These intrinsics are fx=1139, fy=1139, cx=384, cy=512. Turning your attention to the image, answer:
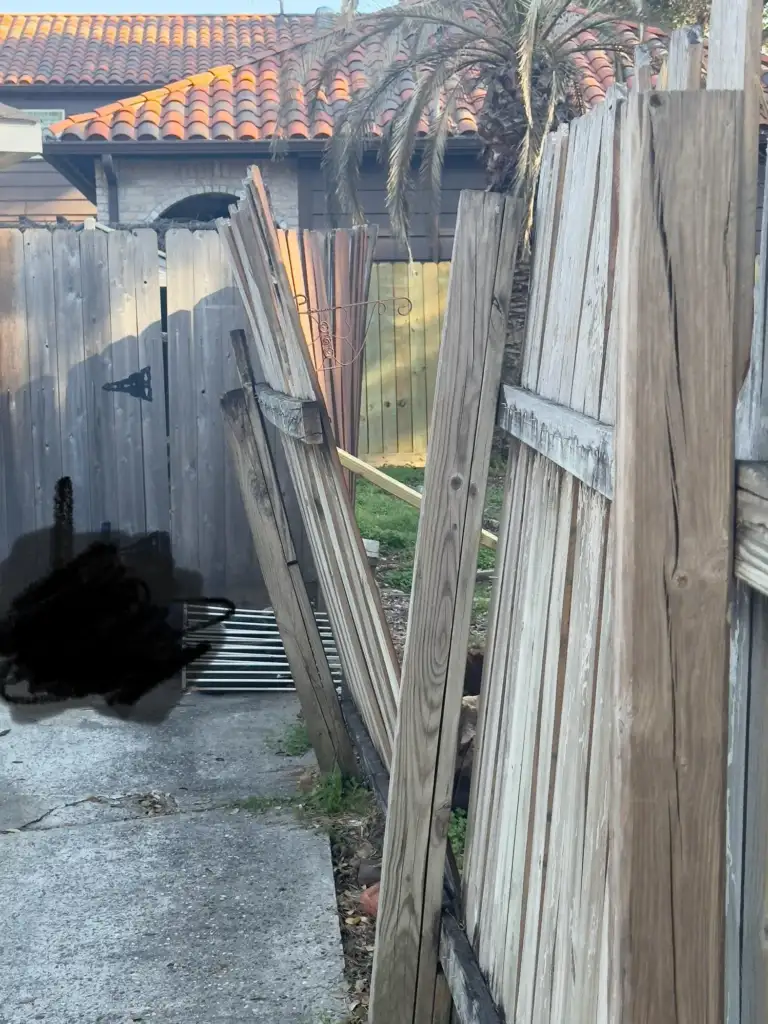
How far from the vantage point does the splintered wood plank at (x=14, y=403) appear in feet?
19.7

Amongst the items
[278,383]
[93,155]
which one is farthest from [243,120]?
[278,383]

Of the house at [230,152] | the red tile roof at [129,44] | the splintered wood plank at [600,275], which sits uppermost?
the red tile roof at [129,44]

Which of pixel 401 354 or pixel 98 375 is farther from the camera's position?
pixel 401 354

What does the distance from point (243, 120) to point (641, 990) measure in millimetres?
14291

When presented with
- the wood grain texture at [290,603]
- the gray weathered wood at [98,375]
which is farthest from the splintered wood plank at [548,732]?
the gray weathered wood at [98,375]

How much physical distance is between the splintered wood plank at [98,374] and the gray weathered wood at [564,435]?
171 inches

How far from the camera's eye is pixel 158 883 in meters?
3.51

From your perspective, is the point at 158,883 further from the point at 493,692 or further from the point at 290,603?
the point at 493,692

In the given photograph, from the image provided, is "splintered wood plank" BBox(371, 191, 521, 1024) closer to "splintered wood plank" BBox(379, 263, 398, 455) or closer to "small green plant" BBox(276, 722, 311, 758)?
"small green plant" BBox(276, 722, 311, 758)

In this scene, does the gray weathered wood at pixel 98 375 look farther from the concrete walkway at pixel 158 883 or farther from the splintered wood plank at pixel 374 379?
the splintered wood plank at pixel 374 379

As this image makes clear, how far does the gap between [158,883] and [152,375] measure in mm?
3200

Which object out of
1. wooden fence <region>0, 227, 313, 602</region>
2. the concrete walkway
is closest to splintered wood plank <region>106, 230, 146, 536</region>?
wooden fence <region>0, 227, 313, 602</region>

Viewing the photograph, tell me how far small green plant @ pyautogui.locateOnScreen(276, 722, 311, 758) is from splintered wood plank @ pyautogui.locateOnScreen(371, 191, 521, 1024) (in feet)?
7.45

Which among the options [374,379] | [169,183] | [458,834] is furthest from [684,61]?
[169,183]
